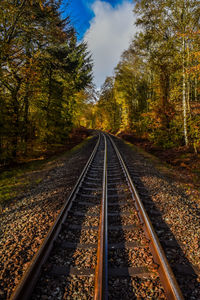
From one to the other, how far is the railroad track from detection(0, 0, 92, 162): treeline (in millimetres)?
8080

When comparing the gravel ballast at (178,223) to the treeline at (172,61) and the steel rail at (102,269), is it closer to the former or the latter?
the steel rail at (102,269)

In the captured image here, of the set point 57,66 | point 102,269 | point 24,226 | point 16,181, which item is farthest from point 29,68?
point 102,269

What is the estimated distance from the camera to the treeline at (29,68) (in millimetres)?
8695

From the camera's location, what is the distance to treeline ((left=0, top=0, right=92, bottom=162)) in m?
8.70

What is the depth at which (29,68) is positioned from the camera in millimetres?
9328

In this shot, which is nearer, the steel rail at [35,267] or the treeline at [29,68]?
the steel rail at [35,267]

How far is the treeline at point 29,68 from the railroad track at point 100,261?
8.08 meters

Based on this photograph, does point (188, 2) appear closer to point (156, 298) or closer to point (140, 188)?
point (140, 188)

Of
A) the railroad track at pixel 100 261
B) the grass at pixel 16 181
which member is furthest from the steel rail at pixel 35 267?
the grass at pixel 16 181

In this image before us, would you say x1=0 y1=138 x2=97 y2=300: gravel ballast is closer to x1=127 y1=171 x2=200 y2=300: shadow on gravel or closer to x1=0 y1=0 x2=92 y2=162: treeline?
x1=127 y1=171 x2=200 y2=300: shadow on gravel

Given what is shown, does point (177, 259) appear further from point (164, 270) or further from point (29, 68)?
point (29, 68)

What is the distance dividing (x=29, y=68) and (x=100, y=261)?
1032cm

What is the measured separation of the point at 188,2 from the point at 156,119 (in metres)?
8.22

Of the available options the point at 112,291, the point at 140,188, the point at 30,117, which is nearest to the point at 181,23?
the point at 140,188
